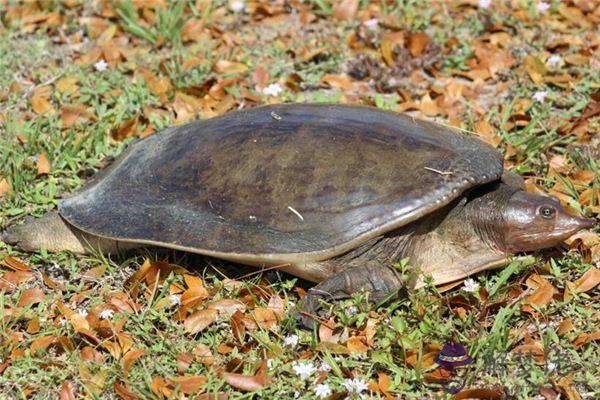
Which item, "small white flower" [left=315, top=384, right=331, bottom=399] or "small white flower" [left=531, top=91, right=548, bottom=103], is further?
"small white flower" [left=531, top=91, right=548, bottom=103]

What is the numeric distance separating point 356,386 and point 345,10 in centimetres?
331

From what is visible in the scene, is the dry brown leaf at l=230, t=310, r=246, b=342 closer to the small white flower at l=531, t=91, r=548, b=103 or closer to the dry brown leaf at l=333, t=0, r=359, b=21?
the small white flower at l=531, t=91, r=548, b=103

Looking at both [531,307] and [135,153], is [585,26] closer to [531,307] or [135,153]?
[531,307]

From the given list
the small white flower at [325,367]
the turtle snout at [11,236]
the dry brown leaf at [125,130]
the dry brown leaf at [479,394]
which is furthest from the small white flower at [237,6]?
the dry brown leaf at [479,394]

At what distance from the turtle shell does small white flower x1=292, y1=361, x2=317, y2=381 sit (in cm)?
43

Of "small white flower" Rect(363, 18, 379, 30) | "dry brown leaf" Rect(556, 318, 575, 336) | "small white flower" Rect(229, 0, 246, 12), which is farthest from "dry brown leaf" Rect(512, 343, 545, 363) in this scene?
"small white flower" Rect(229, 0, 246, 12)

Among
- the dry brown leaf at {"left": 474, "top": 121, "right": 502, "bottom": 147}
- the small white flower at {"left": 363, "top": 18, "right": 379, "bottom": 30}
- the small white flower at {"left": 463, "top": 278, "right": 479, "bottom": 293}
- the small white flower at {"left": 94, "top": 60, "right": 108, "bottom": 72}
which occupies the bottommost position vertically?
the small white flower at {"left": 463, "top": 278, "right": 479, "bottom": 293}

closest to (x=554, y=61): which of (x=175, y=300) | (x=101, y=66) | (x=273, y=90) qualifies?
(x=273, y=90)

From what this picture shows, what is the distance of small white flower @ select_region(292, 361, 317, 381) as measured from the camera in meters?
2.95

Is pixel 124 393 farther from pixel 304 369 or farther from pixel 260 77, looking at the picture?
pixel 260 77

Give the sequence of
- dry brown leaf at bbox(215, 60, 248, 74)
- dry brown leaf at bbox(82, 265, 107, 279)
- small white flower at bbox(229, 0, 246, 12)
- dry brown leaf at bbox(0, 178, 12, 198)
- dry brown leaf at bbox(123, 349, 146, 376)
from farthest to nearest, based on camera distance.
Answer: small white flower at bbox(229, 0, 246, 12) → dry brown leaf at bbox(215, 60, 248, 74) → dry brown leaf at bbox(0, 178, 12, 198) → dry brown leaf at bbox(82, 265, 107, 279) → dry brown leaf at bbox(123, 349, 146, 376)

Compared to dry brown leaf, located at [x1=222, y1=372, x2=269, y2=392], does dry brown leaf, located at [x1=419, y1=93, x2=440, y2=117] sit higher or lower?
higher

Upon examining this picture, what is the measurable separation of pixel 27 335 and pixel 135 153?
99 centimetres

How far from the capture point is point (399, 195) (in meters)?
3.21
